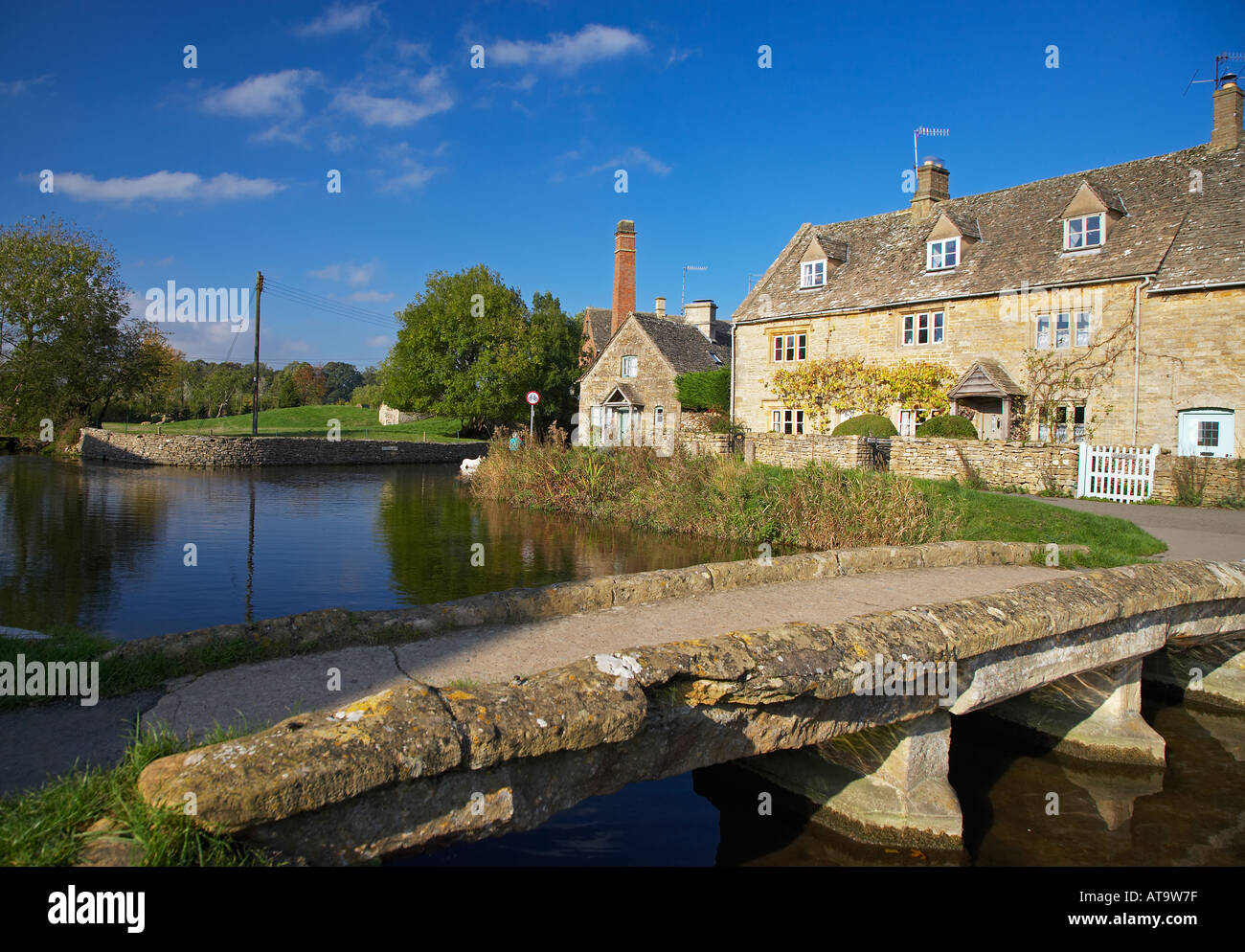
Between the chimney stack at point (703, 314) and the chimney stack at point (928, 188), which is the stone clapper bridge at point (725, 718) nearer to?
the chimney stack at point (928, 188)

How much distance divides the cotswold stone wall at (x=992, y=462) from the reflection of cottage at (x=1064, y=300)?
5264 mm

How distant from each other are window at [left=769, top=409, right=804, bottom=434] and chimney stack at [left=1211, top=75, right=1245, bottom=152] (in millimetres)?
Answer: 16472

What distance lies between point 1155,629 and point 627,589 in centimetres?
549

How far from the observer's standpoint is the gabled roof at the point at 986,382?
27094 millimetres

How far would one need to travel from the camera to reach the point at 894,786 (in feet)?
21.2

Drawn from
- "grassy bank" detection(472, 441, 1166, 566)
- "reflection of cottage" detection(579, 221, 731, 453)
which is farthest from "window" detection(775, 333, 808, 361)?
Answer: "grassy bank" detection(472, 441, 1166, 566)

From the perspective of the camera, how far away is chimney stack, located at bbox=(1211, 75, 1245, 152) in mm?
25691

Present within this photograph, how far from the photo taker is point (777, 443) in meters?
26.1

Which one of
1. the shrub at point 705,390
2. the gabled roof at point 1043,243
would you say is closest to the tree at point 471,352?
the shrub at point 705,390

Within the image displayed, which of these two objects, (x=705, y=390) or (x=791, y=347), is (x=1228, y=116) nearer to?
(x=791, y=347)

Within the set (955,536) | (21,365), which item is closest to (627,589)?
(955,536)

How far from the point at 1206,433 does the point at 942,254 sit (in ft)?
36.3
